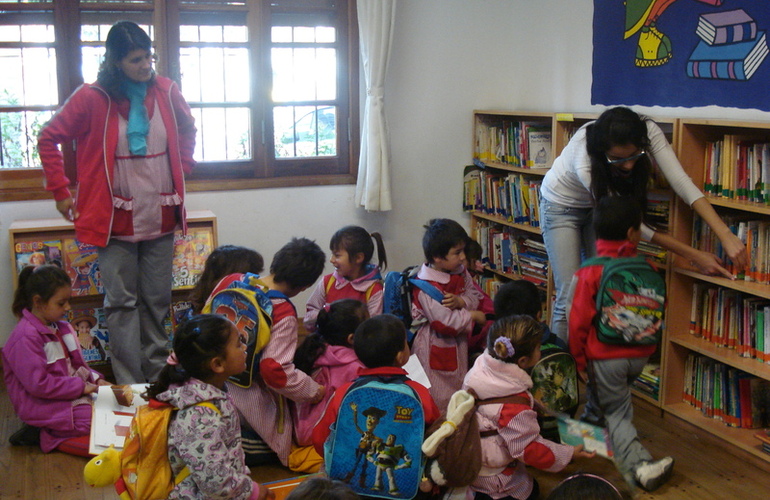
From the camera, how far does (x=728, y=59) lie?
127 inches

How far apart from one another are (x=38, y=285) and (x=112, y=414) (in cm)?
57

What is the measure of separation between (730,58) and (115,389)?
9.18ft

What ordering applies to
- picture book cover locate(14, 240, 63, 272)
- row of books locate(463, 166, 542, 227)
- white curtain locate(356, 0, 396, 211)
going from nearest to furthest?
picture book cover locate(14, 240, 63, 272), row of books locate(463, 166, 542, 227), white curtain locate(356, 0, 396, 211)

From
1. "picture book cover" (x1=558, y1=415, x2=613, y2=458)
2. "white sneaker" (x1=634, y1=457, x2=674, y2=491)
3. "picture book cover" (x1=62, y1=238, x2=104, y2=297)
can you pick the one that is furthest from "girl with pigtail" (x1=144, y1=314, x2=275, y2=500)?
"picture book cover" (x1=62, y1=238, x2=104, y2=297)

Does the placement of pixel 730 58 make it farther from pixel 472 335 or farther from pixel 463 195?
pixel 463 195

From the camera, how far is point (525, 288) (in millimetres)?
2893

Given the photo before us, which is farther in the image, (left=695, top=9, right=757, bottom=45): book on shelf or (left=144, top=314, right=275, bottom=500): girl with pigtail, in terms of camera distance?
(left=695, top=9, right=757, bottom=45): book on shelf

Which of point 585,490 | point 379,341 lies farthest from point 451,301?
point 585,490

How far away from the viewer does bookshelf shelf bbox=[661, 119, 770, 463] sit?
293cm

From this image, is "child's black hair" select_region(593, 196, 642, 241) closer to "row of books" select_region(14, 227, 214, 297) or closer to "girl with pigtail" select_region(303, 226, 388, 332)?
"girl with pigtail" select_region(303, 226, 388, 332)

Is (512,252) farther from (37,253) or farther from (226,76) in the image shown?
(37,253)

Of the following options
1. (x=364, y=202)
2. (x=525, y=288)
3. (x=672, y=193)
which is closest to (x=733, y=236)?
(x=672, y=193)

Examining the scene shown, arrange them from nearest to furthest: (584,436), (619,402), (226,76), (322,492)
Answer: (322,492) → (584,436) → (619,402) → (226,76)

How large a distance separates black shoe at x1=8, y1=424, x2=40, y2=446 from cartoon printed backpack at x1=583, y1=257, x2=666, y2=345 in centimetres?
223
